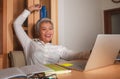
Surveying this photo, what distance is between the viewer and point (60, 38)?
2.72m

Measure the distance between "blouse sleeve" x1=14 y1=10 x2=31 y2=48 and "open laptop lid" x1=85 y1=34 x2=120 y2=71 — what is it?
102cm

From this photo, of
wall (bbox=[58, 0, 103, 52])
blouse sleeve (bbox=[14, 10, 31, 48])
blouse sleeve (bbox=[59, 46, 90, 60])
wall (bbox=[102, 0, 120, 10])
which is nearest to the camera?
blouse sleeve (bbox=[59, 46, 90, 60])

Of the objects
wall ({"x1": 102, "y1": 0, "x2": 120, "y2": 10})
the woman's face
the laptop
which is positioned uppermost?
wall ({"x1": 102, "y1": 0, "x2": 120, "y2": 10})

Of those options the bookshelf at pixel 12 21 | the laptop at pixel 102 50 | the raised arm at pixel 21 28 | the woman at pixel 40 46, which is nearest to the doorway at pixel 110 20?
the bookshelf at pixel 12 21

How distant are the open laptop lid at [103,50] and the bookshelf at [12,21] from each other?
3.62 ft

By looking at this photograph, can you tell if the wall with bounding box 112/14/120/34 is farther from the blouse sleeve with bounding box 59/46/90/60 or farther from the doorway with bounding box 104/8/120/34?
the blouse sleeve with bounding box 59/46/90/60

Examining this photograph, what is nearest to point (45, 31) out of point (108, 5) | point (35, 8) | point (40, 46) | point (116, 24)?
point (40, 46)

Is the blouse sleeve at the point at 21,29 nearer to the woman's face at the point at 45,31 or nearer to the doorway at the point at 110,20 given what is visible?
Result: the woman's face at the point at 45,31

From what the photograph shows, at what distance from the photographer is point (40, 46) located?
6.45ft

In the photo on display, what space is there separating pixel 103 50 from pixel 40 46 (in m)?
1.01

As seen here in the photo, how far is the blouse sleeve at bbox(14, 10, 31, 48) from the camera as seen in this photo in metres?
1.92

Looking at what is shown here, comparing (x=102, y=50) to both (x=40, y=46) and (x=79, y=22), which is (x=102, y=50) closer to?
(x=40, y=46)

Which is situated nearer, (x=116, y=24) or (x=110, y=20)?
(x=110, y=20)

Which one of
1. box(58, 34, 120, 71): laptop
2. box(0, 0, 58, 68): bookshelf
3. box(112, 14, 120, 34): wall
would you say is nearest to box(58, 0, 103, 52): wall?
box(112, 14, 120, 34): wall
